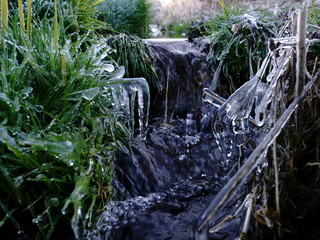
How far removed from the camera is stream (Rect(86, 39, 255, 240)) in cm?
176

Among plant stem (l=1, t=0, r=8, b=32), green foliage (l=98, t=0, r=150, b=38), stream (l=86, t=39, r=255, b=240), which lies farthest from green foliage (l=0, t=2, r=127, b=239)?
green foliage (l=98, t=0, r=150, b=38)

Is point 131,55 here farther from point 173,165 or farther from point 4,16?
point 4,16

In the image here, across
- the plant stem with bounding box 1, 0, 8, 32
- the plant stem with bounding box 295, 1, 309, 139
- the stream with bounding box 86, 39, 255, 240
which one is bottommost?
the stream with bounding box 86, 39, 255, 240

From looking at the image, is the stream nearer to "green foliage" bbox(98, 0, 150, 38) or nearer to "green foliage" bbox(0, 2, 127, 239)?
"green foliage" bbox(0, 2, 127, 239)

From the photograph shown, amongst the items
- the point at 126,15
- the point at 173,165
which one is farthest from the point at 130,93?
the point at 126,15

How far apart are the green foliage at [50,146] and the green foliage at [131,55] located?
136 cm

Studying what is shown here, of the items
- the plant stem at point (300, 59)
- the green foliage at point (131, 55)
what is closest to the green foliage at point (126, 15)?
the green foliage at point (131, 55)

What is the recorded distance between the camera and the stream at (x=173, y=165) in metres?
1.76

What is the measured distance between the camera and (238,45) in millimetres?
3521

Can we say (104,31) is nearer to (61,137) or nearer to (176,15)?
(61,137)

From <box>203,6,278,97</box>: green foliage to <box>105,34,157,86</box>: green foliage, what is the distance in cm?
86

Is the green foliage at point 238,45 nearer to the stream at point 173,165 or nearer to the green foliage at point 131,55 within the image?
the stream at point 173,165

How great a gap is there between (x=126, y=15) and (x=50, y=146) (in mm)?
3706

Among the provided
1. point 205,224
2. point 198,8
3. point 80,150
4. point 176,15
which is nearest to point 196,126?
point 80,150
